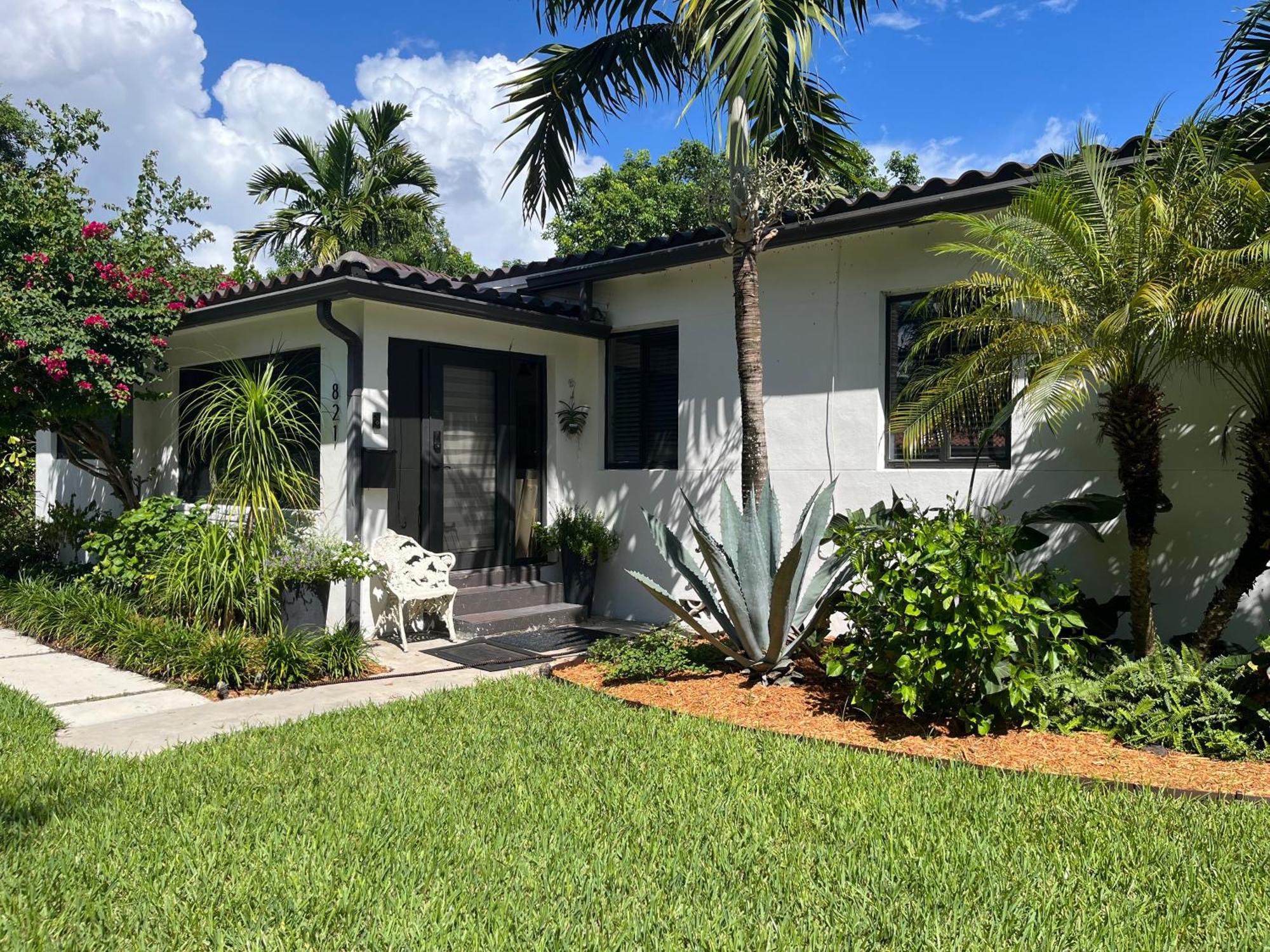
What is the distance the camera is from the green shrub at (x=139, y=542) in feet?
25.5

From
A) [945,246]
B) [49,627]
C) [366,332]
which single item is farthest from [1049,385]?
[49,627]

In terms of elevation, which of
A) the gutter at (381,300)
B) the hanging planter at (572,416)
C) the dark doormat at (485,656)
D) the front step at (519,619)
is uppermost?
the gutter at (381,300)

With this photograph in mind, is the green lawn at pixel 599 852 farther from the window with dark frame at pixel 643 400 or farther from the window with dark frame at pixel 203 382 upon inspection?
the window with dark frame at pixel 643 400

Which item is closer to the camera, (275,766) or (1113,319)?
(275,766)

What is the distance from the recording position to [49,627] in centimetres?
770

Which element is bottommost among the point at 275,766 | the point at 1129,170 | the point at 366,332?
the point at 275,766

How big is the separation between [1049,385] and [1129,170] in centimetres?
219

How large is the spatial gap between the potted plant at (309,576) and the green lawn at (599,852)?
2443mm

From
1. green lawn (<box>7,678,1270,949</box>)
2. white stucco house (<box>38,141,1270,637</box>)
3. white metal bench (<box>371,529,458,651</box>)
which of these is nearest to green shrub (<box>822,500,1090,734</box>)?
green lawn (<box>7,678,1270,949</box>)

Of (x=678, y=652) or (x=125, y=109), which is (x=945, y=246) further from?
(x=125, y=109)

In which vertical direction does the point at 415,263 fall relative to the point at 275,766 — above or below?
above

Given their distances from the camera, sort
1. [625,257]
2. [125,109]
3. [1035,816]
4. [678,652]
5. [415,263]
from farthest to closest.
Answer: [415,263] → [125,109] → [625,257] → [678,652] → [1035,816]

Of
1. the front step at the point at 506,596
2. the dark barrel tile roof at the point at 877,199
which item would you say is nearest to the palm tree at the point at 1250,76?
the dark barrel tile roof at the point at 877,199

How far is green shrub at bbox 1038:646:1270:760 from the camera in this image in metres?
4.43
